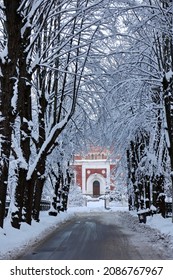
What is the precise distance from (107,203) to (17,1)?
55985mm

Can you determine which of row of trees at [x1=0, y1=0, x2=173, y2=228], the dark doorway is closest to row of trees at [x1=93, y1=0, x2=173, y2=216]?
row of trees at [x1=0, y1=0, x2=173, y2=228]

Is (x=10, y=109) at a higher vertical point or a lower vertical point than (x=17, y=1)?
lower

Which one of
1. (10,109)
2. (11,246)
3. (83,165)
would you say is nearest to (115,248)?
(11,246)

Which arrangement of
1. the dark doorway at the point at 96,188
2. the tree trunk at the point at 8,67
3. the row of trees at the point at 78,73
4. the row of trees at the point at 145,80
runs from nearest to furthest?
the tree trunk at the point at 8,67, the row of trees at the point at 78,73, the row of trees at the point at 145,80, the dark doorway at the point at 96,188

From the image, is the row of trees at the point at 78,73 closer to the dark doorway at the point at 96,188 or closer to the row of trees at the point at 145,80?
the row of trees at the point at 145,80

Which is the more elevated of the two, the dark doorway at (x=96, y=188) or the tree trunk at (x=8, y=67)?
the tree trunk at (x=8, y=67)

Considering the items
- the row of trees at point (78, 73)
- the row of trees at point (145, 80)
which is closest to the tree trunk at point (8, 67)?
the row of trees at point (78, 73)

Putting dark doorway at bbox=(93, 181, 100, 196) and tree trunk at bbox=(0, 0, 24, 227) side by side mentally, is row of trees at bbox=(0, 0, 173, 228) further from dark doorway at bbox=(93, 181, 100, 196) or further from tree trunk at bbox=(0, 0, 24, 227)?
dark doorway at bbox=(93, 181, 100, 196)

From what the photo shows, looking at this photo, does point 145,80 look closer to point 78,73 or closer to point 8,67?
point 78,73

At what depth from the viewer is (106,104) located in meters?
21.2

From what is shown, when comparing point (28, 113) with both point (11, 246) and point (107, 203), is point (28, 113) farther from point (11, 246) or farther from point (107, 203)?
point (107, 203)

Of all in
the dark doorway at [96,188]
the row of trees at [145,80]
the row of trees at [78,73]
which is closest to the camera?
the row of trees at [78,73]

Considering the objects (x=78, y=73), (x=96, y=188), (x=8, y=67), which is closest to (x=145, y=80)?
(x=78, y=73)

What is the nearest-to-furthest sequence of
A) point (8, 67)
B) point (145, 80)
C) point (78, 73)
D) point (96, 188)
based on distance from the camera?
point (8, 67), point (145, 80), point (78, 73), point (96, 188)
